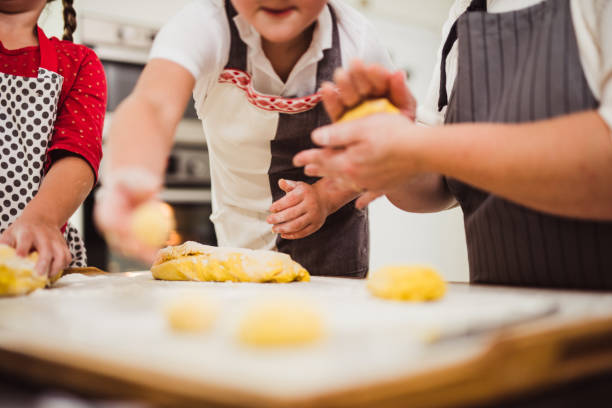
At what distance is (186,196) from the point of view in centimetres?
209

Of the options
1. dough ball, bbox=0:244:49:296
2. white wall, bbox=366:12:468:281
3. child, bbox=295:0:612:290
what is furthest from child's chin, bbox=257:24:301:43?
white wall, bbox=366:12:468:281

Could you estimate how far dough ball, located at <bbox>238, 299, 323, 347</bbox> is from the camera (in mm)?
385

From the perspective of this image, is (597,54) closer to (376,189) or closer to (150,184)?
(376,189)

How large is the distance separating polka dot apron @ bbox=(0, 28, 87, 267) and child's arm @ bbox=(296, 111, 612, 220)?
654mm

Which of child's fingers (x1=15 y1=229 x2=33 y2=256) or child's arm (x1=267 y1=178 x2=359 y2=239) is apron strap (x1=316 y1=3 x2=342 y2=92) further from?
child's fingers (x1=15 y1=229 x2=33 y2=256)

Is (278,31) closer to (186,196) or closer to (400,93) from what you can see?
(400,93)

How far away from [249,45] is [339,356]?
603mm

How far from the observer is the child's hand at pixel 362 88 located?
0.61 meters

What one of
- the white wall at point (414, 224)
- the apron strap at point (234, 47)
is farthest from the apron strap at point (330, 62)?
the white wall at point (414, 224)

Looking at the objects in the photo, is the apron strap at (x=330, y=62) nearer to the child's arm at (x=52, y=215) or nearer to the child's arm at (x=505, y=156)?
the child's arm at (x=505, y=156)

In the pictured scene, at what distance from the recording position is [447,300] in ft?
2.03

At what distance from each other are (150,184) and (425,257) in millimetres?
2449

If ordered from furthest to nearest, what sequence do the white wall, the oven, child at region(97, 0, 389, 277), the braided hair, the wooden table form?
1. the white wall
2. the oven
3. the braided hair
4. child at region(97, 0, 389, 277)
5. the wooden table

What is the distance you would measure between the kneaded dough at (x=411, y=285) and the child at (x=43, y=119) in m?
0.59
